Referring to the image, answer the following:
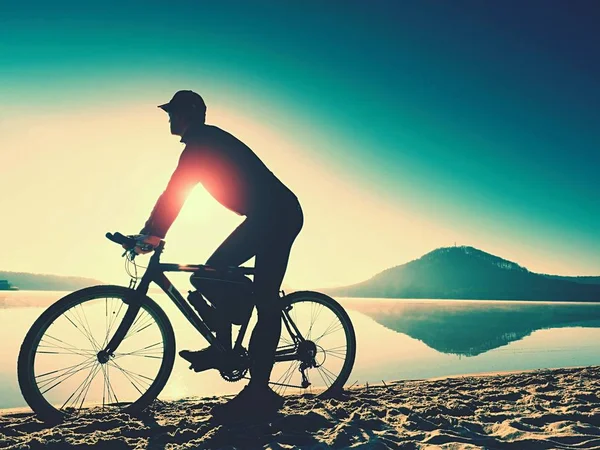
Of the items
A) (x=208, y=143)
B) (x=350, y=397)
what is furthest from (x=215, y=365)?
(x=208, y=143)

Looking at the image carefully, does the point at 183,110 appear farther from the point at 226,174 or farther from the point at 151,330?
the point at 151,330

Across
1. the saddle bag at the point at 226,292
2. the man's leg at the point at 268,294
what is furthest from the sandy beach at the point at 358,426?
the saddle bag at the point at 226,292

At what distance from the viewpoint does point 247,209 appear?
386 cm

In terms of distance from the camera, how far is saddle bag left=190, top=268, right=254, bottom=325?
3822 millimetres

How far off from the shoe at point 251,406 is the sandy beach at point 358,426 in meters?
0.11

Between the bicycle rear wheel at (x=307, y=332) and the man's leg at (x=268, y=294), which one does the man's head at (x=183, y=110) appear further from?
the bicycle rear wheel at (x=307, y=332)

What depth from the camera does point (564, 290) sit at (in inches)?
6481

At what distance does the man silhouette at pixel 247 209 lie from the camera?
375cm

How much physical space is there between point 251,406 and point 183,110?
2.66 m

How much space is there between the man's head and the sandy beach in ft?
8.19

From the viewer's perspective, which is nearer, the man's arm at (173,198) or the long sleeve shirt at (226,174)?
the man's arm at (173,198)

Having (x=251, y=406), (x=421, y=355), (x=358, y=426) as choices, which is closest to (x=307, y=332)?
(x=251, y=406)

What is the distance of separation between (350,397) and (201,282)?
2.09 m

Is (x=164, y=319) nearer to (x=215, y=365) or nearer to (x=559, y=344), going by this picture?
(x=215, y=365)
